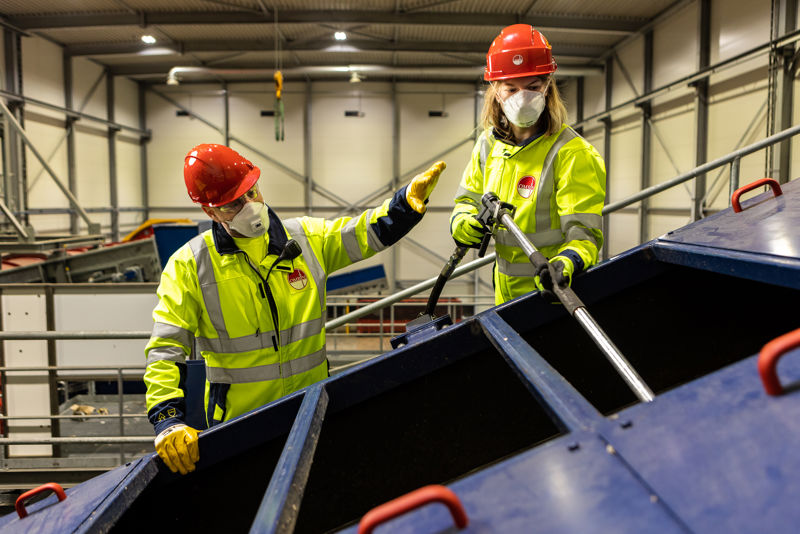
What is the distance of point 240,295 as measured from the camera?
2.06 meters

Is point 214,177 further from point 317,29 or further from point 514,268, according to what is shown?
point 317,29

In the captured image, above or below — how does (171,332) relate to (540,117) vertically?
below

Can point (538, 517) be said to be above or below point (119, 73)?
below

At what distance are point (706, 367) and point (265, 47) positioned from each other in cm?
1133

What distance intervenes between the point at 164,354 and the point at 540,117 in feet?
5.86

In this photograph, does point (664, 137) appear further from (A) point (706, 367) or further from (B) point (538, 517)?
(B) point (538, 517)

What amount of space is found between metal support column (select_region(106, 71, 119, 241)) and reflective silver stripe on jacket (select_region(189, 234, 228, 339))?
1251 cm

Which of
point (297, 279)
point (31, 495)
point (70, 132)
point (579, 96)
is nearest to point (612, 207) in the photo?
point (297, 279)

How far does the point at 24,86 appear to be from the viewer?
1007cm

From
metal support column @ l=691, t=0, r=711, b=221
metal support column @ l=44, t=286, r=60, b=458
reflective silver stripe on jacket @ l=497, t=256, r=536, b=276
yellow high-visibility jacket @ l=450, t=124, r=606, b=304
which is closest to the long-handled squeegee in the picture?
yellow high-visibility jacket @ l=450, t=124, r=606, b=304

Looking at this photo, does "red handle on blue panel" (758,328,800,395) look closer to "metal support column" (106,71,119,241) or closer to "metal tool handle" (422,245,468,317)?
"metal tool handle" (422,245,468,317)

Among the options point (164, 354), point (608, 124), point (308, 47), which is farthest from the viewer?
point (608, 124)

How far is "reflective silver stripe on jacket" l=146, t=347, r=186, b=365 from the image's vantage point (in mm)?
1936

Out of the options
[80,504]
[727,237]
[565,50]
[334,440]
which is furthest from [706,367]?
[565,50]
